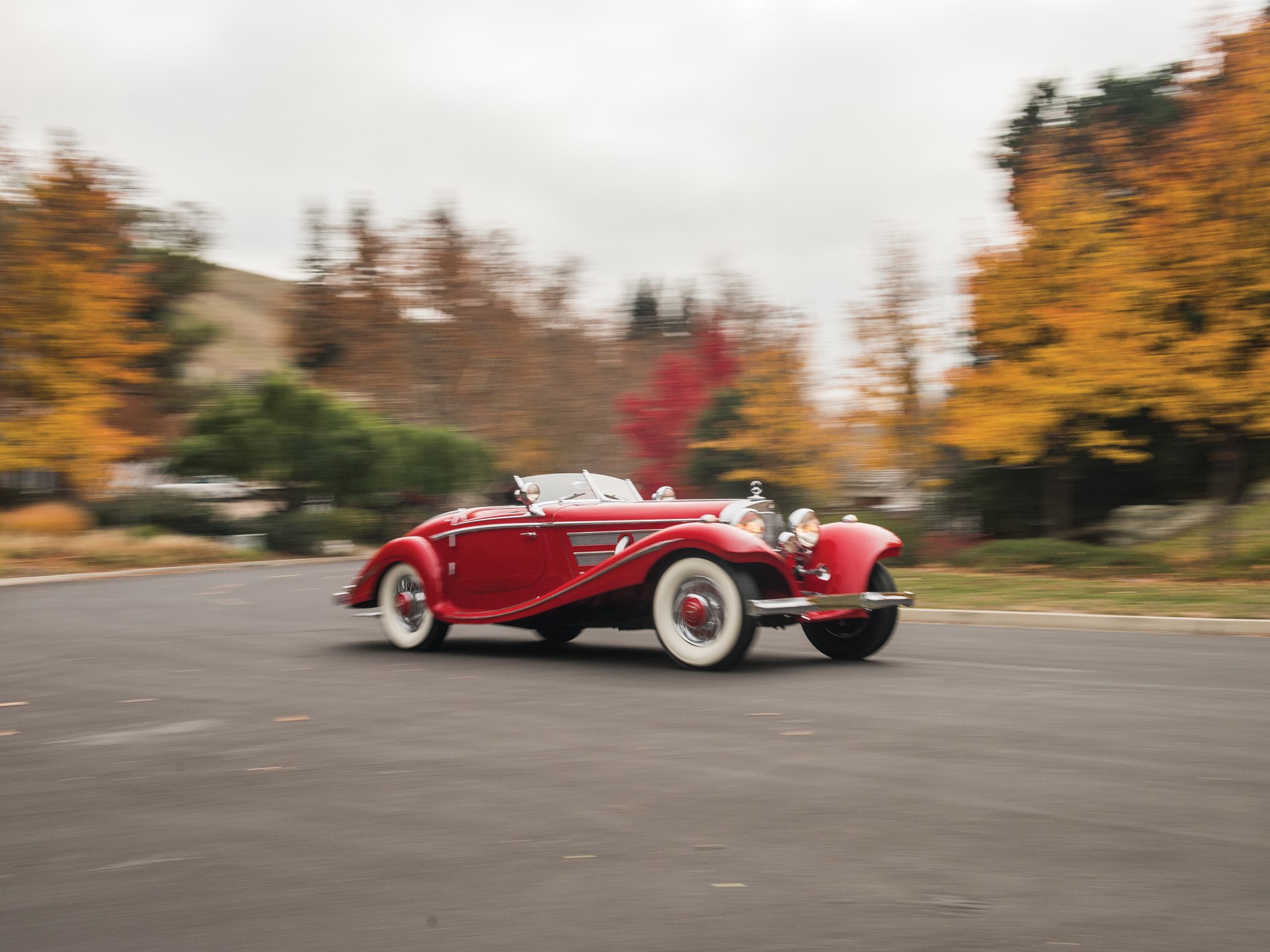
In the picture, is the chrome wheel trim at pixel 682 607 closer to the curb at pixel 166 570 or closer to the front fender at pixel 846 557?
the front fender at pixel 846 557

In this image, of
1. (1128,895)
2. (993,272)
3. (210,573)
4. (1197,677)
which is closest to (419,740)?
(1128,895)

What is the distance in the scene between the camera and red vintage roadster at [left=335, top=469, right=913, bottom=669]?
28.7 feet

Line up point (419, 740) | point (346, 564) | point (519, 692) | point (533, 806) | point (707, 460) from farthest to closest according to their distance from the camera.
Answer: point (707, 460) < point (346, 564) < point (519, 692) < point (419, 740) < point (533, 806)

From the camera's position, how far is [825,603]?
343 inches

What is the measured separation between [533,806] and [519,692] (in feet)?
10.3

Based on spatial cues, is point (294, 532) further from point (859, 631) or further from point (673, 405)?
point (859, 631)

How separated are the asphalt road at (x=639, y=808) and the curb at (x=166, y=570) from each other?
46.6 feet

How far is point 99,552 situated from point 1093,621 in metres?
20.9

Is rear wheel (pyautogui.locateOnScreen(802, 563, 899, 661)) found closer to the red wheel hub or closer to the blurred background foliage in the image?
the red wheel hub

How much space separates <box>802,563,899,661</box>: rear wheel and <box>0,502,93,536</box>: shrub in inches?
936

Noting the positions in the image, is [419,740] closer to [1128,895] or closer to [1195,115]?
[1128,895]

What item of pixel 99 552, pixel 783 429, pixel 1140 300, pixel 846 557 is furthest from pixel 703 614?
pixel 99 552

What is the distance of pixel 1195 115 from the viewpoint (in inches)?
753

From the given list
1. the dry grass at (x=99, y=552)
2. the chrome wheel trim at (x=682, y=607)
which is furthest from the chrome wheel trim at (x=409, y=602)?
the dry grass at (x=99, y=552)
